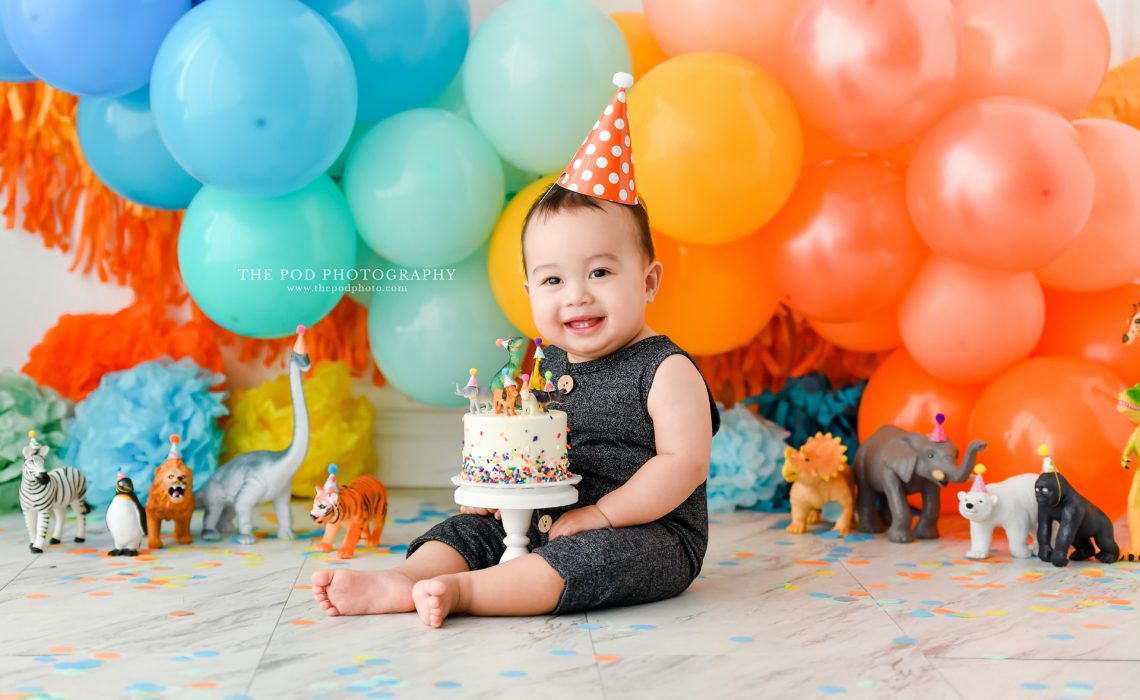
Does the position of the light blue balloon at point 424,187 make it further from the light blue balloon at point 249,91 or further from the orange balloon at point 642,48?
the orange balloon at point 642,48

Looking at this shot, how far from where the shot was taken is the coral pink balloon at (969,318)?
220cm

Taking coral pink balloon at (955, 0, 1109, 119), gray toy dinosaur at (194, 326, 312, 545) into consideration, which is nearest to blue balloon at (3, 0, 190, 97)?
gray toy dinosaur at (194, 326, 312, 545)

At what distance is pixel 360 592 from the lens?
1626 mm

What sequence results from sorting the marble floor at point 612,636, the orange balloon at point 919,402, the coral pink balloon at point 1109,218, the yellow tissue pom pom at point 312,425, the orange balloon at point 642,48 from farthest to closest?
1. the yellow tissue pom pom at point 312,425
2. the orange balloon at point 642,48
3. the orange balloon at point 919,402
4. the coral pink balloon at point 1109,218
5. the marble floor at point 612,636

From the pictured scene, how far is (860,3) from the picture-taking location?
2.10 meters

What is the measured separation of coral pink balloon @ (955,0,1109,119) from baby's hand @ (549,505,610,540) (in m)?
1.13

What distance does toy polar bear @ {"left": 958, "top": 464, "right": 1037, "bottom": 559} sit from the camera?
2.07 m

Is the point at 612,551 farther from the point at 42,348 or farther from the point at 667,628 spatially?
the point at 42,348

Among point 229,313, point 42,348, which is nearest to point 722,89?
point 229,313

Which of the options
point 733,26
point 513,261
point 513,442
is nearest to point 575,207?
point 513,442

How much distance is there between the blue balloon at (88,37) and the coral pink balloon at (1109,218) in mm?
1733

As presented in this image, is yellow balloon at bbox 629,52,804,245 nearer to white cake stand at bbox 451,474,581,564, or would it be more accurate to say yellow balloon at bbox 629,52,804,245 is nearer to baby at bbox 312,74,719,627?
baby at bbox 312,74,719,627

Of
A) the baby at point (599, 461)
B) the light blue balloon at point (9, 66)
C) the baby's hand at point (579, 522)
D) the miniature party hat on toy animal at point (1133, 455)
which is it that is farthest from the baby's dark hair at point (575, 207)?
the light blue balloon at point (9, 66)

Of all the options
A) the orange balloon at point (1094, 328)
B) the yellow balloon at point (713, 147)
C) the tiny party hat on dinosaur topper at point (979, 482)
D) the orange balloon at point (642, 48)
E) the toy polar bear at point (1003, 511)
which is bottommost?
the toy polar bear at point (1003, 511)
